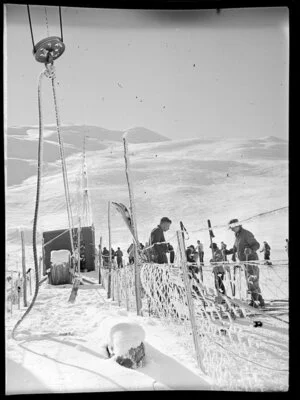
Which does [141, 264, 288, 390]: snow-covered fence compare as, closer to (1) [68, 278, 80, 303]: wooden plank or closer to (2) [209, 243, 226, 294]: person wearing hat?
(2) [209, 243, 226, 294]: person wearing hat

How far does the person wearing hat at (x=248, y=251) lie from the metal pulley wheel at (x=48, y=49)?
1.06 meters

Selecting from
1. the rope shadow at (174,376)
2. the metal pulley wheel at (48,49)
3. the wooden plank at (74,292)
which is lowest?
the rope shadow at (174,376)

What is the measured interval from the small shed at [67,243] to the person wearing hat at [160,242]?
0.87ft

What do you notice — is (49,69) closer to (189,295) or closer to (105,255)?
(105,255)

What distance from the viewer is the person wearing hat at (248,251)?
2357mm

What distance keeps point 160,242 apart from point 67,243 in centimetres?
41

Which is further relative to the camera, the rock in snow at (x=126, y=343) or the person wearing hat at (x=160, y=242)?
the person wearing hat at (x=160, y=242)

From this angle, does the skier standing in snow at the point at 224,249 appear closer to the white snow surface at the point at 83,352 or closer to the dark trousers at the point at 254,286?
the dark trousers at the point at 254,286

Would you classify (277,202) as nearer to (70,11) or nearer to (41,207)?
(41,207)

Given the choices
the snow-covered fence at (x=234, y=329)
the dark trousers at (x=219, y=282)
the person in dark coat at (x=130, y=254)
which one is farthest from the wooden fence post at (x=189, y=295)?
the person in dark coat at (x=130, y=254)

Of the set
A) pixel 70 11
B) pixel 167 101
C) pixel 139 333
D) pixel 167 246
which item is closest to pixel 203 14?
pixel 167 101

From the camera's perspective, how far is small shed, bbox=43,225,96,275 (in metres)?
2.38

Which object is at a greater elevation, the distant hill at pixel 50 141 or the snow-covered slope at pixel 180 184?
the distant hill at pixel 50 141

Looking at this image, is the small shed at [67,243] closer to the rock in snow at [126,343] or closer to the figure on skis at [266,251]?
the rock in snow at [126,343]
